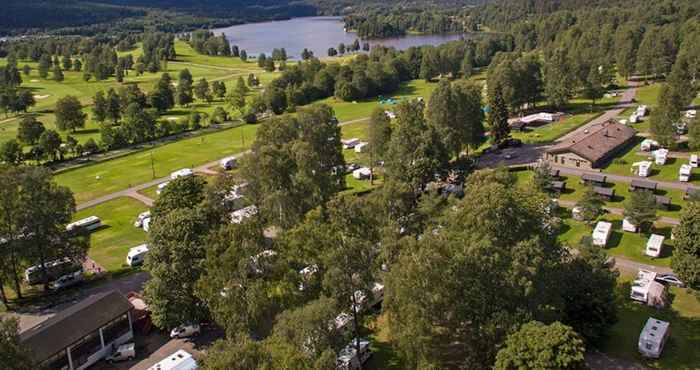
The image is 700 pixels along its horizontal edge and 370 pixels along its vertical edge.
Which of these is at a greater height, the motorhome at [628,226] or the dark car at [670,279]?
the motorhome at [628,226]

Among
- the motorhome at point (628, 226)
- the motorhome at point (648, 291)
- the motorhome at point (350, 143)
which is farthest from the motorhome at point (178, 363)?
the motorhome at point (350, 143)

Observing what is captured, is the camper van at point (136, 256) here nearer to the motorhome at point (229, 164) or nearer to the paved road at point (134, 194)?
the paved road at point (134, 194)

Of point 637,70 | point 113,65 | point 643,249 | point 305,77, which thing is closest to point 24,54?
point 113,65

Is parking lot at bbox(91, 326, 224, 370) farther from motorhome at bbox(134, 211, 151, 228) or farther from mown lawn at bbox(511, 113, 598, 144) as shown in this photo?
mown lawn at bbox(511, 113, 598, 144)

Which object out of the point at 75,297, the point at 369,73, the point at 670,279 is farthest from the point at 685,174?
the point at 369,73

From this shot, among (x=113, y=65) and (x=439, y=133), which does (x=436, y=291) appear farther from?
(x=113, y=65)

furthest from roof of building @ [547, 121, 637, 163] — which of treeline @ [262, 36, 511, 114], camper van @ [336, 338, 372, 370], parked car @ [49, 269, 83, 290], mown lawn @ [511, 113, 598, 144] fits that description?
treeline @ [262, 36, 511, 114]

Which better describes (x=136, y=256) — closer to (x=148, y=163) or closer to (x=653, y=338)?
(x=148, y=163)
